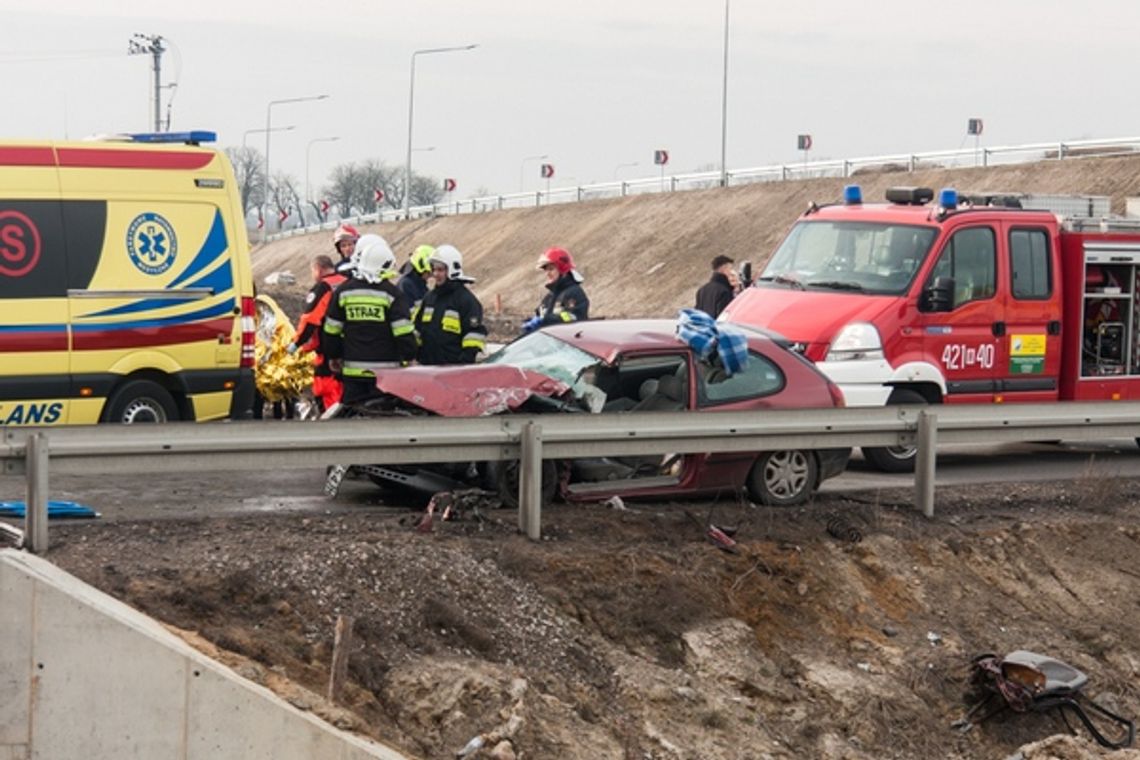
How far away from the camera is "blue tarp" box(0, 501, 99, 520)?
1016cm

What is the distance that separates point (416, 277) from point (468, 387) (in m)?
4.76

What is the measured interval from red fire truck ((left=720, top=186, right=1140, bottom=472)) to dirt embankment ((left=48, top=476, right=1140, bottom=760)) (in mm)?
3325

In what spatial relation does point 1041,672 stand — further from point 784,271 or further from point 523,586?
point 784,271

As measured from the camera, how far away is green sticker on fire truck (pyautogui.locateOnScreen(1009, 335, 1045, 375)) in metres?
16.0

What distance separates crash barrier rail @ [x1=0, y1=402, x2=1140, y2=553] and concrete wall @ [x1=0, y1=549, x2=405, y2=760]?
1.44 m

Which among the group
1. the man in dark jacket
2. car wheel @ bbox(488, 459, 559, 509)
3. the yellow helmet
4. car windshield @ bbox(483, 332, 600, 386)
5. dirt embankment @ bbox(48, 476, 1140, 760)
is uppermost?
the yellow helmet

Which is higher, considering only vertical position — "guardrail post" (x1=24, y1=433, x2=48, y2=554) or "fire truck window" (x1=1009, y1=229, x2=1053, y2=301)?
"fire truck window" (x1=1009, y1=229, x2=1053, y2=301)

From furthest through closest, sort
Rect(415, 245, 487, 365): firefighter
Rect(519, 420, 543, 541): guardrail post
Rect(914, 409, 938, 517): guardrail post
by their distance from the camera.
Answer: Rect(415, 245, 487, 365): firefighter
Rect(914, 409, 938, 517): guardrail post
Rect(519, 420, 543, 541): guardrail post

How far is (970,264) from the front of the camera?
15719mm

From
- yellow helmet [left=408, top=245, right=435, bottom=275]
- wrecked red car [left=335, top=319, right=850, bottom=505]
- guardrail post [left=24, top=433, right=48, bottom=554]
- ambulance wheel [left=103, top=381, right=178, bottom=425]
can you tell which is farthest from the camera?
yellow helmet [left=408, top=245, right=435, bottom=275]

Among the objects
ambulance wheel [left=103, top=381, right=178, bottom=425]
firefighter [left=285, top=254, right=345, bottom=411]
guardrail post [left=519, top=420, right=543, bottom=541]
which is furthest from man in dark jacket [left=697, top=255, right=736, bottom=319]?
guardrail post [left=519, top=420, right=543, bottom=541]

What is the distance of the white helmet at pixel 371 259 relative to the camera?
42.1 feet

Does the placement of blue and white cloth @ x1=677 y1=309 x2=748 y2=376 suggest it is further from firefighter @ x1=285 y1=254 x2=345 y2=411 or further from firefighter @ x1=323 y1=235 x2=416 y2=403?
firefighter @ x1=285 y1=254 x2=345 y2=411

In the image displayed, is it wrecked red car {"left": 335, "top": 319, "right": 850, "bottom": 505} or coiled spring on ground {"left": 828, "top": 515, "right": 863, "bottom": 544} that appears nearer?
coiled spring on ground {"left": 828, "top": 515, "right": 863, "bottom": 544}
